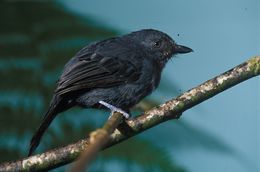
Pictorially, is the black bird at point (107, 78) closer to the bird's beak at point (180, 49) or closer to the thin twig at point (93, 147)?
the bird's beak at point (180, 49)

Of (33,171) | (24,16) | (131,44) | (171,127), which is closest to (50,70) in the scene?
(24,16)

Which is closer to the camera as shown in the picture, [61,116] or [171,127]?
[171,127]

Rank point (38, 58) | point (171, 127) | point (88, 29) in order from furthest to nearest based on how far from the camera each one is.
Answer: point (38, 58), point (88, 29), point (171, 127)

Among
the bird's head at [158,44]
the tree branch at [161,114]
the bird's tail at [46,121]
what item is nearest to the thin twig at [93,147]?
the tree branch at [161,114]

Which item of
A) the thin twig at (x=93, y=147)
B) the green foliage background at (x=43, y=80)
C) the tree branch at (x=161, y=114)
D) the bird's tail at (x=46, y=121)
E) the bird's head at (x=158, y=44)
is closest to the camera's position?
the thin twig at (x=93, y=147)

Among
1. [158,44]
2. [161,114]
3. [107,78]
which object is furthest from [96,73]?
[161,114]

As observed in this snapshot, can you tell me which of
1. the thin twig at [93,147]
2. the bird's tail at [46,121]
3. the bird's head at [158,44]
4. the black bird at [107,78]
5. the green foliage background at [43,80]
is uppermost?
the thin twig at [93,147]

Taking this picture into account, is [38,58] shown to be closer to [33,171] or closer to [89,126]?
[89,126]
